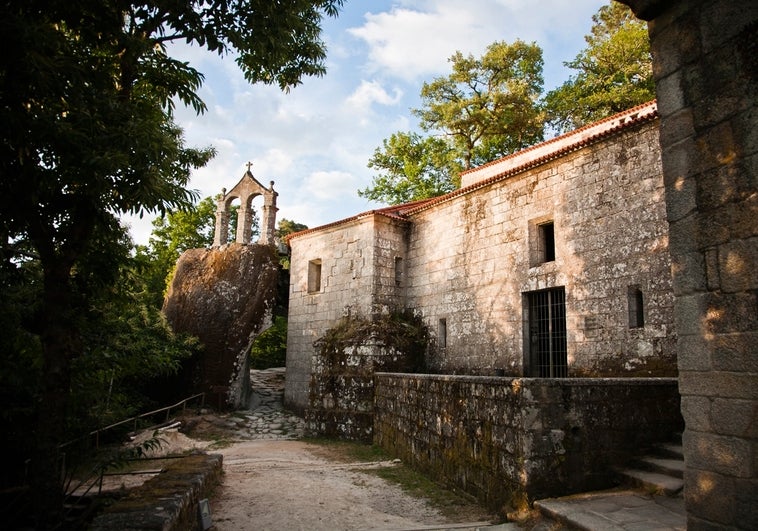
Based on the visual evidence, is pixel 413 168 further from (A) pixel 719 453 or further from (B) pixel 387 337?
(A) pixel 719 453

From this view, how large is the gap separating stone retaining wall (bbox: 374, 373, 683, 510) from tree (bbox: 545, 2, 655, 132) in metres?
16.2

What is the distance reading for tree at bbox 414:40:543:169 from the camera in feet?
70.8

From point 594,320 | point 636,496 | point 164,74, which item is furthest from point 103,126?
point 594,320

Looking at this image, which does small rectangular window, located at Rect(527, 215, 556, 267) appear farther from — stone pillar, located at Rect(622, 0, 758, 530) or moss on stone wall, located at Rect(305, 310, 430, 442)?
stone pillar, located at Rect(622, 0, 758, 530)

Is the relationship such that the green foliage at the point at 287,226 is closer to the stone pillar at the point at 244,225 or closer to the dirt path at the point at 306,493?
the stone pillar at the point at 244,225

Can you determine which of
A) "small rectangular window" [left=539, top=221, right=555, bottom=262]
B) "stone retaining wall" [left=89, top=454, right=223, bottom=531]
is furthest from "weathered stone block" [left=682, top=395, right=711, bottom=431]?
"small rectangular window" [left=539, top=221, right=555, bottom=262]

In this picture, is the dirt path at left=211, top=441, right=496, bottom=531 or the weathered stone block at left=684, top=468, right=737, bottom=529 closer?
the weathered stone block at left=684, top=468, right=737, bottom=529

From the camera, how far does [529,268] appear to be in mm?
10086

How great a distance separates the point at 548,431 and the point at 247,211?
1441 centimetres

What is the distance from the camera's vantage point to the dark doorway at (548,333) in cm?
959

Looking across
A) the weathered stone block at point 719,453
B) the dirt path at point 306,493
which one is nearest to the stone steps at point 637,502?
the dirt path at point 306,493

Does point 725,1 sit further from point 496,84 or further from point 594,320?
point 496,84

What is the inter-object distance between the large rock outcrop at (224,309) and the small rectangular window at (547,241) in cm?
850

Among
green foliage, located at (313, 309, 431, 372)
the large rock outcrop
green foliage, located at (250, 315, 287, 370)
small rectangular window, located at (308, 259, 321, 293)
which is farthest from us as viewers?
green foliage, located at (250, 315, 287, 370)
